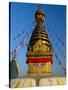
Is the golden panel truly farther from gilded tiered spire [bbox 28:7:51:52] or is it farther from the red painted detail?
gilded tiered spire [bbox 28:7:51:52]

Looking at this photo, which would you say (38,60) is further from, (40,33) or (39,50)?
(40,33)

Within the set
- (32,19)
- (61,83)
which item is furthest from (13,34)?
(61,83)

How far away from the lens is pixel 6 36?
2.43 metres

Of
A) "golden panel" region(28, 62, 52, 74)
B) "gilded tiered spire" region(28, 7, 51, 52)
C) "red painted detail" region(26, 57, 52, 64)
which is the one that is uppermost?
"gilded tiered spire" region(28, 7, 51, 52)

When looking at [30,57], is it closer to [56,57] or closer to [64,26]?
[56,57]

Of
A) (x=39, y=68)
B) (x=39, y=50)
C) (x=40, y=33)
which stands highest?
(x=40, y=33)

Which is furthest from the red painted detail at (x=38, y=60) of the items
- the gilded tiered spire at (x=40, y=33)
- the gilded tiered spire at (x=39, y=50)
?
the gilded tiered spire at (x=40, y=33)

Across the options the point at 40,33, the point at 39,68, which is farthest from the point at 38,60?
the point at 40,33

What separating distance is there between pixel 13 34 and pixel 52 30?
431 mm

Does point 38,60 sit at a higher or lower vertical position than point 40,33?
lower

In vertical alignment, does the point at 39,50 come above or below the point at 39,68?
above

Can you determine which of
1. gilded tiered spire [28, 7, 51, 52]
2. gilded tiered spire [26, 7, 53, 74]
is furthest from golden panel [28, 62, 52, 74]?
gilded tiered spire [28, 7, 51, 52]

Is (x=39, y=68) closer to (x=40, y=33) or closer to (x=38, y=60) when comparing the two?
(x=38, y=60)

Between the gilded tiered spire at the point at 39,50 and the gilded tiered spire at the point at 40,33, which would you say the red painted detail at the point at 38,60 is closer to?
the gilded tiered spire at the point at 39,50
